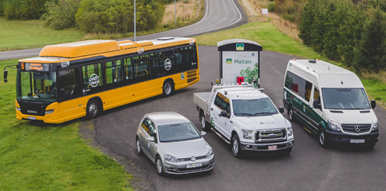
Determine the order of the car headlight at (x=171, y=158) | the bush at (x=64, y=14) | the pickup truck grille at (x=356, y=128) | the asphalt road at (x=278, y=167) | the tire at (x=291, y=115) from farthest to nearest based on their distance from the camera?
the bush at (x=64, y=14) → the tire at (x=291, y=115) → the pickup truck grille at (x=356, y=128) → the car headlight at (x=171, y=158) → the asphalt road at (x=278, y=167)

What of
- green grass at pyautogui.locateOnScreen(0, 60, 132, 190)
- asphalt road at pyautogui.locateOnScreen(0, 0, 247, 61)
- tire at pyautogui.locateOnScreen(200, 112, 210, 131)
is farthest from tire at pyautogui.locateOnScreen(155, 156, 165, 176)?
asphalt road at pyautogui.locateOnScreen(0, 0, 247, 61)

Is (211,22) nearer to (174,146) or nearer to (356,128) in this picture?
(356,128)

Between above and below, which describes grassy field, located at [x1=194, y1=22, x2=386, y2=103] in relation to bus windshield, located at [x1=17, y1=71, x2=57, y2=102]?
above

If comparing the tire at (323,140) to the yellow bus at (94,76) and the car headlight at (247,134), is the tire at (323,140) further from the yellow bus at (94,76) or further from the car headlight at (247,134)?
the yellow bus at (94,76)

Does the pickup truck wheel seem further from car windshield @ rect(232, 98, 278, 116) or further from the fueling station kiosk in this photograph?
the fueling station kiosk

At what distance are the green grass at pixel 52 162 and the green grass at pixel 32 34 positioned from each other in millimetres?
42367

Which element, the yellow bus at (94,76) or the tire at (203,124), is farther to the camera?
the yellow bus at (94,76)

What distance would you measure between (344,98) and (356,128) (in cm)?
146

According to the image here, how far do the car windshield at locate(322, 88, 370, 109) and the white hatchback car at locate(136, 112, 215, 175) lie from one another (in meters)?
5.35

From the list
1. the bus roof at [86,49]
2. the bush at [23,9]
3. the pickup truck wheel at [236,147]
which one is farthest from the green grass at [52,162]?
the bush at [23,9]

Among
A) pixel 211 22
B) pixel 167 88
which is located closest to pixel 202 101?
pixel 167 88

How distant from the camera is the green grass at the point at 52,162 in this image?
11672 mm

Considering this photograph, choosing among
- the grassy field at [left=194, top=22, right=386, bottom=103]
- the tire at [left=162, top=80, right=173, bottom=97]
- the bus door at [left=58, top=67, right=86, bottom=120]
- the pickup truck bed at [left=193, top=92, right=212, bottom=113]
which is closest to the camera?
the pickup truck bed at [left=193, top=92, right=212, bottom=113]

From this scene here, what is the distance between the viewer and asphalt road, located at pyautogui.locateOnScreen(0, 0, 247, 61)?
44831 mm
